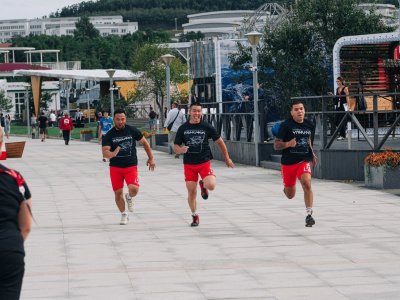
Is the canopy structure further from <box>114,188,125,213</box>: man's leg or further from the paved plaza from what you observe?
<box>114,188,125,213</box>: man's leg

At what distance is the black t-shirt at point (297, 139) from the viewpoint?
49.0 ft

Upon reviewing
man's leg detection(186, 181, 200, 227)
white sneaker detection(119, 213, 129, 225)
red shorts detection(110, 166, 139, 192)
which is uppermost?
red shorts detection(110, 166, 139, 192)

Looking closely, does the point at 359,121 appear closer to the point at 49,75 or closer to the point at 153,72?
the point at 153,72

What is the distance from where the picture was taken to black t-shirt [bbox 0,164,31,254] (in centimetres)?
606

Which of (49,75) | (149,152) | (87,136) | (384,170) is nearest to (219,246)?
(149,152)

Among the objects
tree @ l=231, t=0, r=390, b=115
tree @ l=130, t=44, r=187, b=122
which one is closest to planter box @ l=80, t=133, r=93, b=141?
tree @ l=130, t=44, r=187, b=122

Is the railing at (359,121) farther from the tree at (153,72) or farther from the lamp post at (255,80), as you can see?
the tree at (153,72)

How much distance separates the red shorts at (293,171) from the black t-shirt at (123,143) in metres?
2.03

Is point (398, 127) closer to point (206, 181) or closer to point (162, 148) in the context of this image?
point (206, 181)

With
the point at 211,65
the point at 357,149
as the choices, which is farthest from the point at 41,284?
the point at 211,65

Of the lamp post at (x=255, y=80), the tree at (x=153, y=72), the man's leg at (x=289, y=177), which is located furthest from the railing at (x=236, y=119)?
the tree at (x=153, y=72)

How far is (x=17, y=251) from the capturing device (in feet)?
19.9

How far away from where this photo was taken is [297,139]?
14.9 m

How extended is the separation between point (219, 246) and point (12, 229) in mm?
6837
